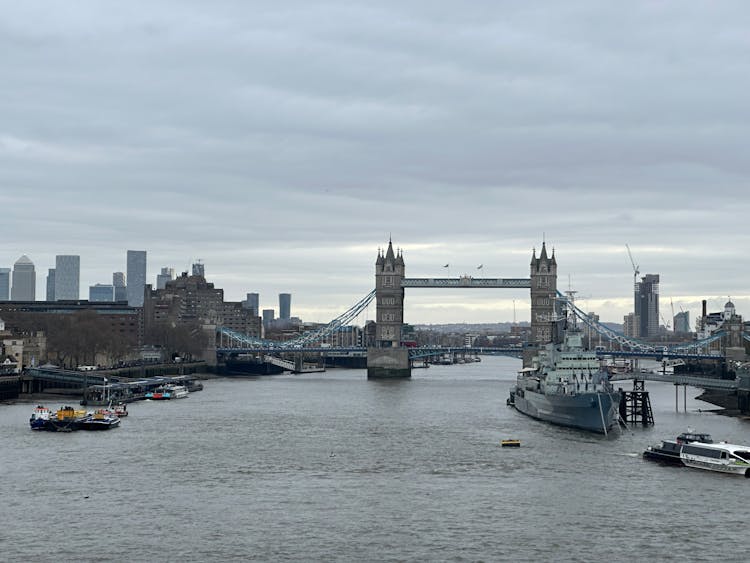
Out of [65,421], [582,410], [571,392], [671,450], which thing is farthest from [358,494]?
[571,392]

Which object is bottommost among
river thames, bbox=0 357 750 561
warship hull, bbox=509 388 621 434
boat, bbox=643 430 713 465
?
river thames, bbox=0 357 750 561

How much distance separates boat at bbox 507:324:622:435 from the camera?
94.4m

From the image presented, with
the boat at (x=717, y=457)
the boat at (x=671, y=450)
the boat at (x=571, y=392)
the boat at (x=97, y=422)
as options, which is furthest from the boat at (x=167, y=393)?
the boat at (x=717, y=457)

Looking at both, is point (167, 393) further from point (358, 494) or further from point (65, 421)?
point (358, 494)

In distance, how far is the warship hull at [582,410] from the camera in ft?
308

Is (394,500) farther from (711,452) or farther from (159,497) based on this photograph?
(711,452)

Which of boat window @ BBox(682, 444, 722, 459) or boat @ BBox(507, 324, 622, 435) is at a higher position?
boat @ BBox(507, 324, 622, 435)

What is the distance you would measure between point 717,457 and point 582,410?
23.9 meters

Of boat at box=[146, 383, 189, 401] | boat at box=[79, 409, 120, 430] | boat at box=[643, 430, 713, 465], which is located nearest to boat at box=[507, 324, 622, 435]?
boat at box=[643, 430, 713, 465]

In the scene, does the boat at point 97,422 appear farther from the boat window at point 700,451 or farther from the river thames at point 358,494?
the boat window at point 700,451

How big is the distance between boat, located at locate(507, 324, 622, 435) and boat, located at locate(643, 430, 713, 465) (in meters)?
14.9

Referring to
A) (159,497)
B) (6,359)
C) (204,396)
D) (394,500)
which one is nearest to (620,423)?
(394,500)

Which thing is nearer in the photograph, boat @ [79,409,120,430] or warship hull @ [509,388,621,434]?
warship hull @ [509,388,621,434]

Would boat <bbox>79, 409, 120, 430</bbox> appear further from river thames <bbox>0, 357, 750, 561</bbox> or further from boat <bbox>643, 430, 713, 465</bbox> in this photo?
boat <bbox>643, 430, 713, 465</bbox>
